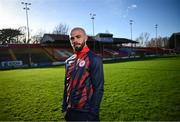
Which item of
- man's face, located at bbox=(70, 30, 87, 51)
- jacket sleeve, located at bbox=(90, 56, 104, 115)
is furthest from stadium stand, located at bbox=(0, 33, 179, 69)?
jacket sleeve, located at bbox=(90, 56, 104, 115)

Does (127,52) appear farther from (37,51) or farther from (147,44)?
(147,44)

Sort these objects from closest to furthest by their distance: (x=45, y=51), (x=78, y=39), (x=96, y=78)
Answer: (x=96, y=78)
(x=78, y=39)
(x=45, y=51)

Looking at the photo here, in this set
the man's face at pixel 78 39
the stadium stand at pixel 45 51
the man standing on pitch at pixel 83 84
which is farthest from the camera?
the stadium stand at pixel 45 51

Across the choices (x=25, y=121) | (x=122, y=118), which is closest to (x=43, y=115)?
(x=25, y=121)

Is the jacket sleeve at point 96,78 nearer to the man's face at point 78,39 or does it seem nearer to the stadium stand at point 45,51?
the man's face at point 78,39

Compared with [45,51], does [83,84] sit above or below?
below

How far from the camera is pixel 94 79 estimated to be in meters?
2.93

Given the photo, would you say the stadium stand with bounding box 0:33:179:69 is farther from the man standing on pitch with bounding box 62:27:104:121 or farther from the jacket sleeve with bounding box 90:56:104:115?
the jacket sleeve with bounding box 90:56:104:115

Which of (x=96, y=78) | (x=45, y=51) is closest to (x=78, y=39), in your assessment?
(x=96, y=78)

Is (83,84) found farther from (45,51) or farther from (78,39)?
(45,51)

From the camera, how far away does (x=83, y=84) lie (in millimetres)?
2975

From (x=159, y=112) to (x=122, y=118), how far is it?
4.22ft

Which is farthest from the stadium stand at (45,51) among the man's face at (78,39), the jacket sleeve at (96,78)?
the jacket sleeve at (96,78)

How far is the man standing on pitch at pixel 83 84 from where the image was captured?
113 inches
